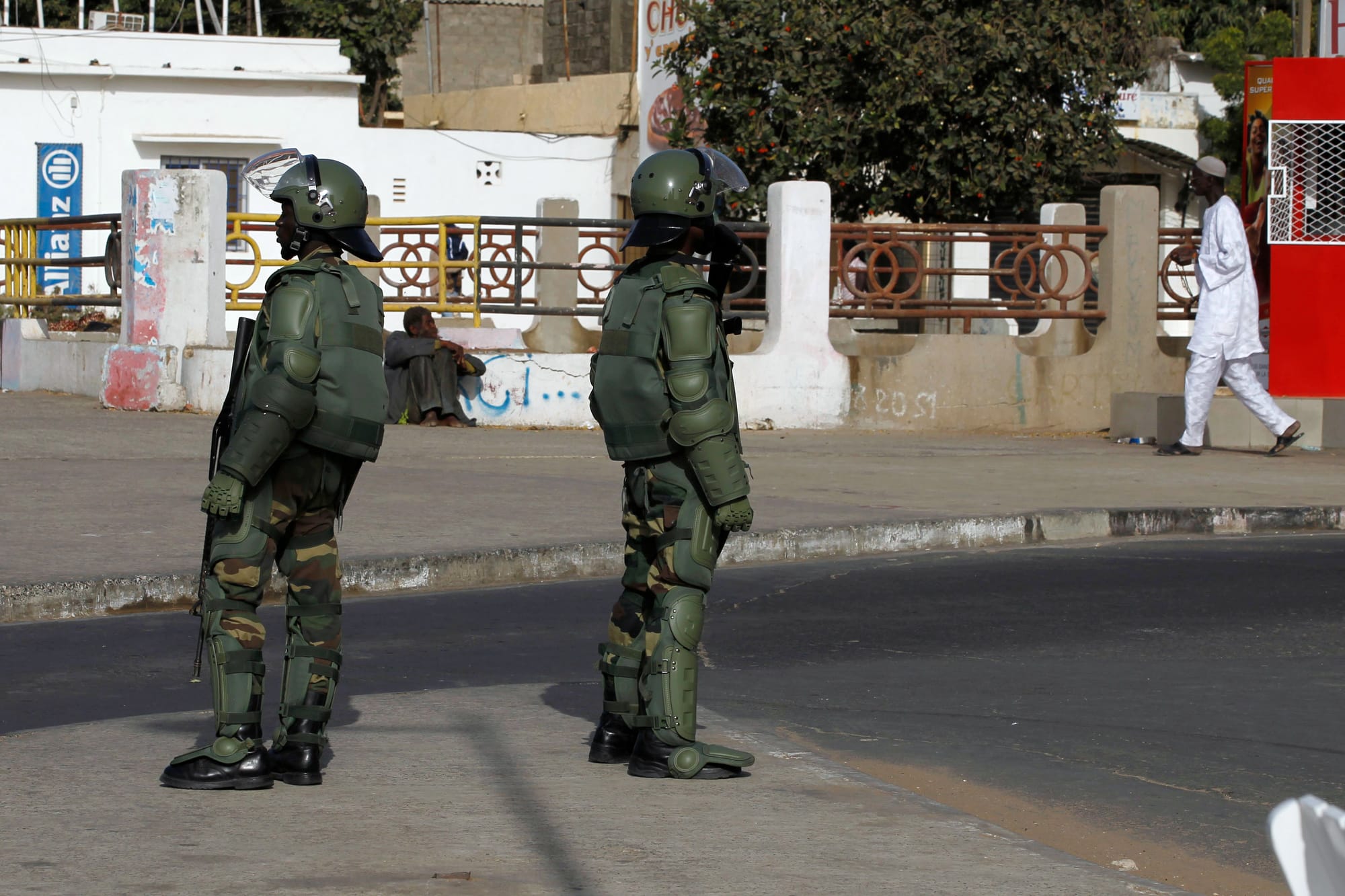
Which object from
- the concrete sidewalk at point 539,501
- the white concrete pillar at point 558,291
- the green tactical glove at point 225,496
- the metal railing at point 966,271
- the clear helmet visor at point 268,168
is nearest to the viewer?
the green tactical glove at point 225,496

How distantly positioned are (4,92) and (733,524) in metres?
29.0

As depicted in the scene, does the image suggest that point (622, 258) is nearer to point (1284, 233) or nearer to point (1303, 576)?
point (1284, 233)

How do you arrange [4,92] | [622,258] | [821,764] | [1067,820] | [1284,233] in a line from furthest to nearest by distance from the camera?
[4,92] → [622,258] → [1284,233] → [821,764] → [1067,820]

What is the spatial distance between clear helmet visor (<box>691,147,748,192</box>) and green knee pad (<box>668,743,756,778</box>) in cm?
148

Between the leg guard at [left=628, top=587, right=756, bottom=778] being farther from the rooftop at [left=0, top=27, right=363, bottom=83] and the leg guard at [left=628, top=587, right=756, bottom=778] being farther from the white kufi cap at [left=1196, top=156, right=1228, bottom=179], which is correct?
the rooftop at [left=0, top=27, right=363, bottom=83]

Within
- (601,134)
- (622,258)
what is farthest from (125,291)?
(601,134)

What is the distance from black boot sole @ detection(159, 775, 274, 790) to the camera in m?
4.70

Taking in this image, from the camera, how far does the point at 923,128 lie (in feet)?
75.0

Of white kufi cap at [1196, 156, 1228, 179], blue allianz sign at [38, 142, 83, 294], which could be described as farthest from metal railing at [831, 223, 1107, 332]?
blue allianz sign at [38, 142, 83, 294]

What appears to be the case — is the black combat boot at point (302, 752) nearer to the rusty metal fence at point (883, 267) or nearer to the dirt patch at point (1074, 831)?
the dirt patch at point (1074, 831)

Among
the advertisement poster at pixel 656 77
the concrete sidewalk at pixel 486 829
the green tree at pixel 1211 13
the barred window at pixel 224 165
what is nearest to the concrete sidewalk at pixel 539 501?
the concrete sidewalk at pixel 486 829

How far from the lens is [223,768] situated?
471 cm

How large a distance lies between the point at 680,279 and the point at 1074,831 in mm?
1700

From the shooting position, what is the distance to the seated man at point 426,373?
50.9 ft
